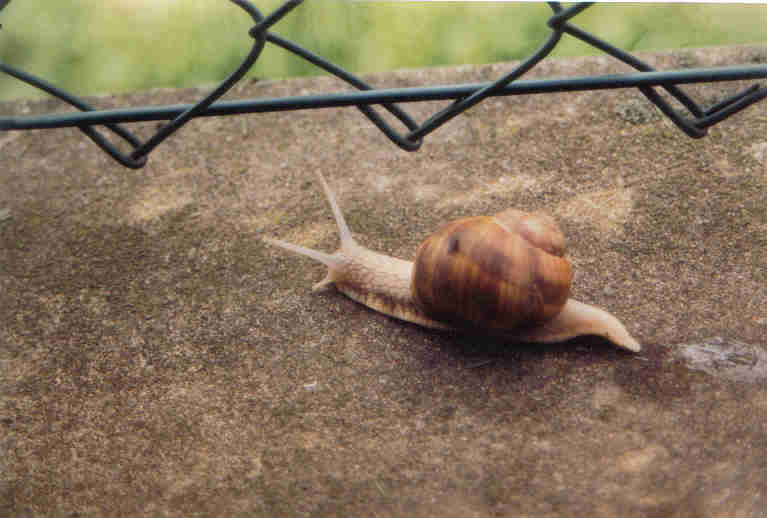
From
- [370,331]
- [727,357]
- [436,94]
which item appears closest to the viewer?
[436,94]

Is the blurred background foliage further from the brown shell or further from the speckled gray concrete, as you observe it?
the brown shell

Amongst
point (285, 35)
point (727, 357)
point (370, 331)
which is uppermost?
point (285, 35)

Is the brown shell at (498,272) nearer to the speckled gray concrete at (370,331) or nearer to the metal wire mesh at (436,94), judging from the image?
the speckled gray concrete at (370,331)

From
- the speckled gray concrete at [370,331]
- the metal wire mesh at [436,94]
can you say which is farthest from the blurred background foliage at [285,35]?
the metal wire mesh at [436,94]

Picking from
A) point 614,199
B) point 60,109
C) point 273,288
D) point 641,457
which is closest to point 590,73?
point 614,199

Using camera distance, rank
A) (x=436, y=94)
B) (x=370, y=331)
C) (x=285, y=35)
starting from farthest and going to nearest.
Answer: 1. (x=285, y=35)
2. (x=370, y=331)
3. (x=436, y=94)

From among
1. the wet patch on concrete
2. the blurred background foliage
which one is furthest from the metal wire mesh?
the blurred background foliage

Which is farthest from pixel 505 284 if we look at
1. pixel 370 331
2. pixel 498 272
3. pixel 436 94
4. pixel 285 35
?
pixel 285 35

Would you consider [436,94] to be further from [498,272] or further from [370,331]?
[370,331]
